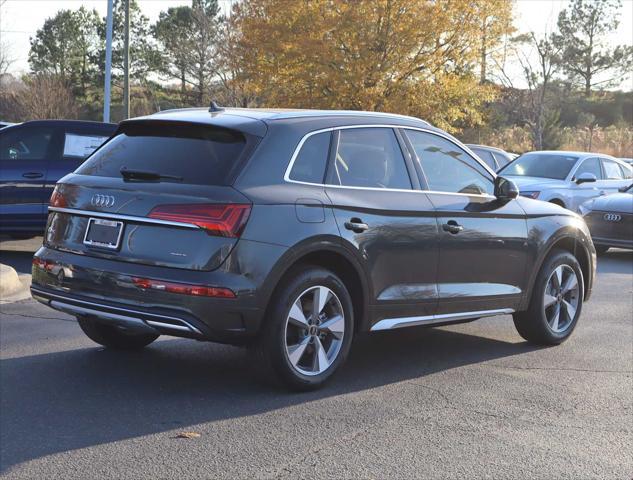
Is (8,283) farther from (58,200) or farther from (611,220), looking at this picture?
(611,220)

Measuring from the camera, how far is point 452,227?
21.7 ft

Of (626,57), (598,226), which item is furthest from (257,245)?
(626,57)

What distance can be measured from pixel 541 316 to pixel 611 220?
797 cm

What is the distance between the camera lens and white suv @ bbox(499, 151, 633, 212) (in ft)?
54.4

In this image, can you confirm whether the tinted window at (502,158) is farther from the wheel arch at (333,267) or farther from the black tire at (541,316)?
the wheel arch at (333,267)

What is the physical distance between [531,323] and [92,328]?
3.36 metres

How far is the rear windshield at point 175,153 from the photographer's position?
561 centimetres

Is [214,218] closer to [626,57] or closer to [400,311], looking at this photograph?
[400,311]

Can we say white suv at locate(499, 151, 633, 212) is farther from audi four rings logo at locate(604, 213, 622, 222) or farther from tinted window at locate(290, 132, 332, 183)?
tinted window at locate(290, 132, 332, 183)

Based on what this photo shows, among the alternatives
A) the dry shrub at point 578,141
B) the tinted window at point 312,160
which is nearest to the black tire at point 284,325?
the tinted window at point 312,160

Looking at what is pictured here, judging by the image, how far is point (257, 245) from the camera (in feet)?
17.7

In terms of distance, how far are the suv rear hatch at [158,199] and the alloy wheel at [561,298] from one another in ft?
10.3

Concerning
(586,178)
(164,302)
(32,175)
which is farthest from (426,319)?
(586,178)

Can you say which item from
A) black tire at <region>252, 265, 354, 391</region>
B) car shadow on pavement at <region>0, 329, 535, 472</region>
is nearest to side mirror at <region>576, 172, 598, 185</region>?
car shadow on pavement at <region>0, 329, 535, 472</region>
